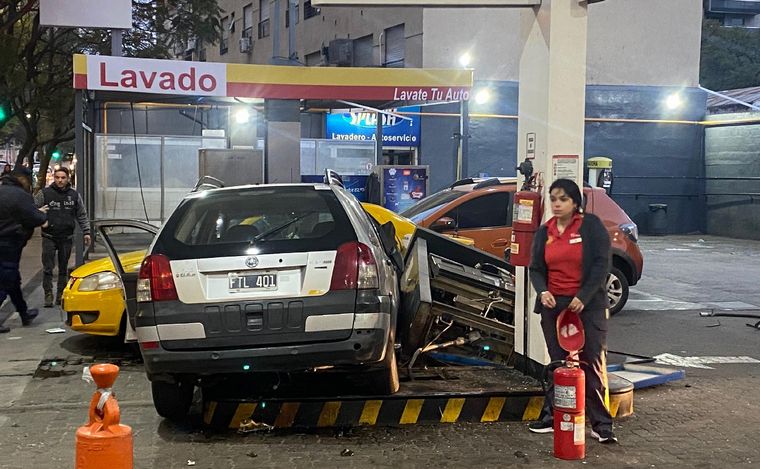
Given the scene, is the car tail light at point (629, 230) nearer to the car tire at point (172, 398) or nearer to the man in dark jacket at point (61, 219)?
the car tire at point (172, 398)

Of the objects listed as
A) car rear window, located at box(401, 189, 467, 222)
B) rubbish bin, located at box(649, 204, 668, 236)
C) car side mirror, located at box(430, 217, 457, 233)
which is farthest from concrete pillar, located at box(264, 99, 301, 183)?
rubbish bin, located at box(649, 204, 668, 236)

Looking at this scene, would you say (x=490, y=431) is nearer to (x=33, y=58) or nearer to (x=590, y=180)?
(x=590, y=180)

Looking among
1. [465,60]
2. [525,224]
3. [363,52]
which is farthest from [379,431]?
[363,52]

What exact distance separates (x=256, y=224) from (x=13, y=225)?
15.4 feet

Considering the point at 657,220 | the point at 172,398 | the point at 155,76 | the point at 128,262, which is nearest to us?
the point at 172,398

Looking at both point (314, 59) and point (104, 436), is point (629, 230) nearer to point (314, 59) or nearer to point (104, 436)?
point (104, 436)

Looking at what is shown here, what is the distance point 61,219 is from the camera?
36.1ft

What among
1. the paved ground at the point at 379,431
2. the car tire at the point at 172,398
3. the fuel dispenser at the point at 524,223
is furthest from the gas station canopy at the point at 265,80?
the fuel dispenser at the point at 524,223

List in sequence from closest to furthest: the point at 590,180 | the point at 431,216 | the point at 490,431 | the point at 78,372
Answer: the point at 490,431 → the point at 78,372 → the point at 431,216 → the point at 590,180

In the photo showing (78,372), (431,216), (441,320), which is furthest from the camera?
(431,216)

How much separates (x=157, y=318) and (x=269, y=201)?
3.89ft

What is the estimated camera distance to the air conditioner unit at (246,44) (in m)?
36.7

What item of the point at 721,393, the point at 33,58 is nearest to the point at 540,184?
the point at 721,393

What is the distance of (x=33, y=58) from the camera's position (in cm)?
2752
